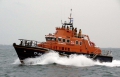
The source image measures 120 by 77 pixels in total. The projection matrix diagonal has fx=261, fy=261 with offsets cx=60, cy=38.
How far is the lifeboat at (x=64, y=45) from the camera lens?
22.0 metres

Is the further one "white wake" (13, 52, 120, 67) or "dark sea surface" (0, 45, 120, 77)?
"white wake" (13, 52, 120, 67)

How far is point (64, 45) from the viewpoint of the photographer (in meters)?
23.0

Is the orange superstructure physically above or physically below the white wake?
above

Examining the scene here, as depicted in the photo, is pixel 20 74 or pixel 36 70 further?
pixel 36 70

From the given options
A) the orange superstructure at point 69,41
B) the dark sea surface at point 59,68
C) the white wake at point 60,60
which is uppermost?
the orange superstructure at point 69,41

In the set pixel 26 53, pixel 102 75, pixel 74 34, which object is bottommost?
pixel 102 75

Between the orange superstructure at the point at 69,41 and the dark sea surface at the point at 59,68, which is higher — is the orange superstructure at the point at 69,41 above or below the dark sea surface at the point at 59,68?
above

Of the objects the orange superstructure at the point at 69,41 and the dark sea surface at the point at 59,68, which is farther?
the orange superstructure at the point at 69,41

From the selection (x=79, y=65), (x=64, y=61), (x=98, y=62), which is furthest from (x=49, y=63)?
(x=98, y=62)

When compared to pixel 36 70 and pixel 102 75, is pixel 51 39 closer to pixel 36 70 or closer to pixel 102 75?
pixel 36 70

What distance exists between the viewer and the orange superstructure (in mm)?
22891

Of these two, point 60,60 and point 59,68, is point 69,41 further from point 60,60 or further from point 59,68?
point 59,68

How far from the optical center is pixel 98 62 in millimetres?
24969

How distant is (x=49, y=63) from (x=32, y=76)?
6.01 meters
